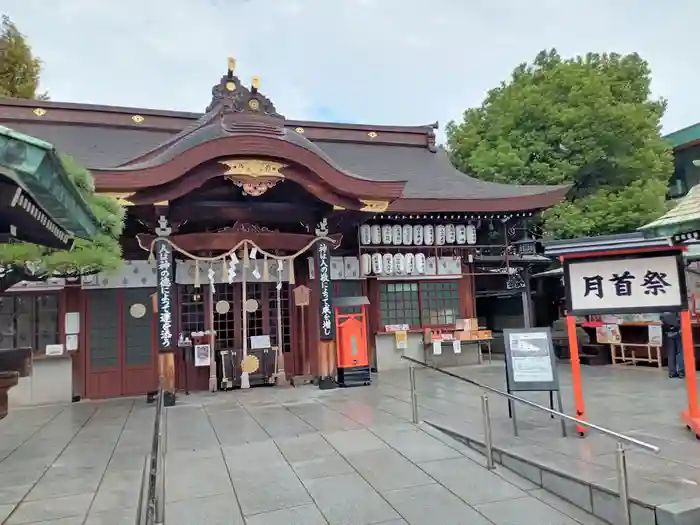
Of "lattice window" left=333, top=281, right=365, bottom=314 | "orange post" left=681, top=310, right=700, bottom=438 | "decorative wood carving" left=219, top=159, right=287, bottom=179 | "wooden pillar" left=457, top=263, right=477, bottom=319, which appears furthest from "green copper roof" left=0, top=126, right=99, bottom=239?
"wooden pillar" left=457, top=263, right=477, bottom=319

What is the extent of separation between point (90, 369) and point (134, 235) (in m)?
3.12

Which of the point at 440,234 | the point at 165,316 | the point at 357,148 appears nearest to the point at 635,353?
the point at 440,234

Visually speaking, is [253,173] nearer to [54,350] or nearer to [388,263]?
[388,263]

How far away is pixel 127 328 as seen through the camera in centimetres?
1166

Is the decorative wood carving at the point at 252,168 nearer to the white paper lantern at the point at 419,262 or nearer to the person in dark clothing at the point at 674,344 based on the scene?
the white paper lantern at the point at 419,262

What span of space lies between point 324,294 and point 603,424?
6113mm

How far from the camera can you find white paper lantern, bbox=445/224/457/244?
552 inches

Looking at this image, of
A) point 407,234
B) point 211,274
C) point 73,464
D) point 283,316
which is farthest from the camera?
point 407,234

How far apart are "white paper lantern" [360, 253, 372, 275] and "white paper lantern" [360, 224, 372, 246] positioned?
1.16 feet

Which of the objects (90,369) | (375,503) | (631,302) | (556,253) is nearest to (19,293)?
(90,369)

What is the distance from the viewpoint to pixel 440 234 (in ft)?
45.7

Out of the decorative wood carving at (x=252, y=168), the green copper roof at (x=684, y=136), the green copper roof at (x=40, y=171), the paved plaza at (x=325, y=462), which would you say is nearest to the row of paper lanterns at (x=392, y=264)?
the decorative wood carving at (x=252, y=168)

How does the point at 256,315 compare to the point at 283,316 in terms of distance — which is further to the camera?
the point at 283,316

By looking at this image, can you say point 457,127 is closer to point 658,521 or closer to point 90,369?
point 90,369
